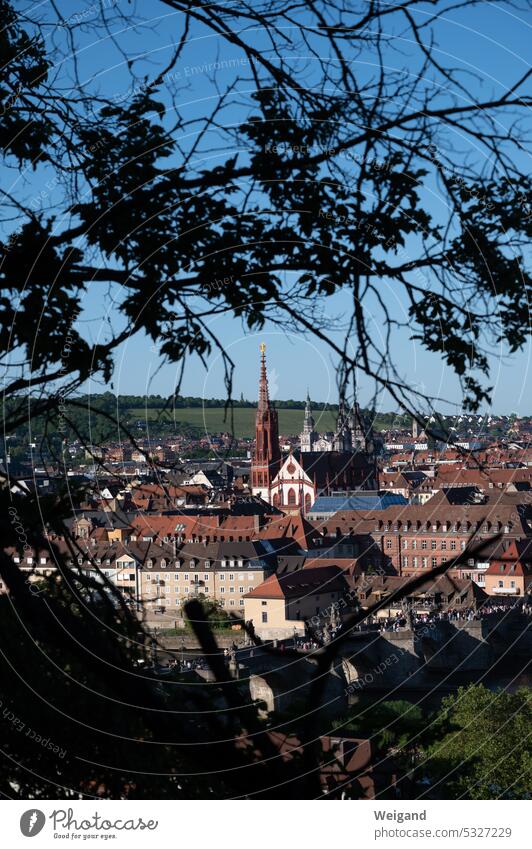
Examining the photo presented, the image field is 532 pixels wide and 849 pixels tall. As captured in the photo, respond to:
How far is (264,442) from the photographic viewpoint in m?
1.79

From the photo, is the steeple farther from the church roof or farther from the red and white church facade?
the church roof

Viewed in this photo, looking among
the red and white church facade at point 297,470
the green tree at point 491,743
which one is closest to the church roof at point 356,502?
the red and white church facade at point 297,470

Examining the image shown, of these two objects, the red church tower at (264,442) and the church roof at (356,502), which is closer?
the red church tower at (264,442)

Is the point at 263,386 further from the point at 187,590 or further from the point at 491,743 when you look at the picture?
the point at 491,743

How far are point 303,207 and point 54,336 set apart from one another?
1.30 feet

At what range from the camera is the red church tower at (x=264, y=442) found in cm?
148

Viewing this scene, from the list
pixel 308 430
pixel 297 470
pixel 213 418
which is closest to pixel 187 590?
pixel 213 418

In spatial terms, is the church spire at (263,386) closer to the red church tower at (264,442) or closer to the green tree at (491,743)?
the red church tower at (264,442)

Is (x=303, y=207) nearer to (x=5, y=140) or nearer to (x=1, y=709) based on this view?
(x=5, y=140)

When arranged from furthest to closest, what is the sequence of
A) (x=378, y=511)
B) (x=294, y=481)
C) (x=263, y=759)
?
(x=378, y=511)
(x=294, y=481)
(x=263, y=759)

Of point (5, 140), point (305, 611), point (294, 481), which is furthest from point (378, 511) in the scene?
point (5, 140)

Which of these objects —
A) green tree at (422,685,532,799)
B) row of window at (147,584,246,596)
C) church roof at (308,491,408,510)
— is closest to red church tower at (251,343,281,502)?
church roof at (308,491,408,510)

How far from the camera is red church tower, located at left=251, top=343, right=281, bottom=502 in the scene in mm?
1477

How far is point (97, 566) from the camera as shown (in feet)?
4.77
